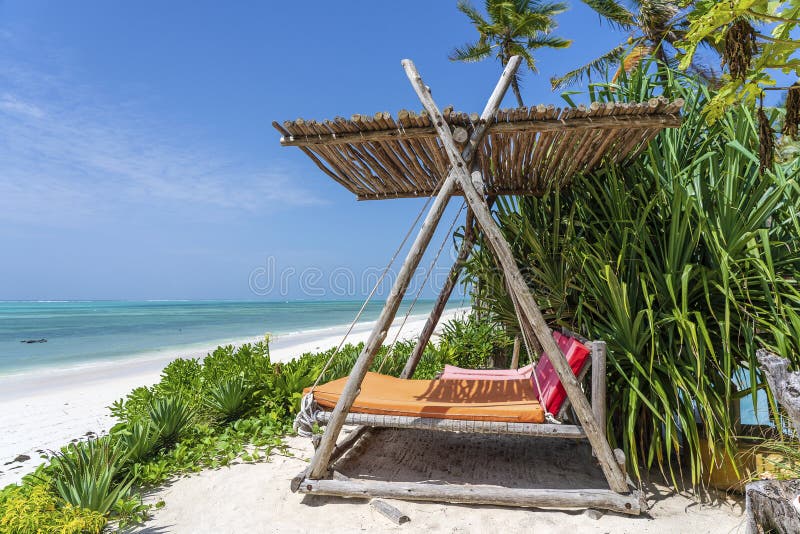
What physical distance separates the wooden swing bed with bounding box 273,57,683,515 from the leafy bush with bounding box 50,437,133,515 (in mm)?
962

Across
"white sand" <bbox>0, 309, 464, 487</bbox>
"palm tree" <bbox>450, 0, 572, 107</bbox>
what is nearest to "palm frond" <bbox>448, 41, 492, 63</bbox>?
"palm tree" <bbox>450, 0, 572, 107</bbox>

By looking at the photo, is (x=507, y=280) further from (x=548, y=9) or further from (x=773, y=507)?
(x=548, y=9)

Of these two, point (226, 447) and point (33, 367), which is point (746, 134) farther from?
point (33, 367)

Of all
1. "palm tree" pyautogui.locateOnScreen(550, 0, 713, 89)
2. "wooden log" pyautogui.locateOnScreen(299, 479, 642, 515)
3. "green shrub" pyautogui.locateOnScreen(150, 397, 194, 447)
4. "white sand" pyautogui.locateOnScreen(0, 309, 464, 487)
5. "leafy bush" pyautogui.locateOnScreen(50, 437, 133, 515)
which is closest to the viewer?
"leafy bush" pyautogui.locateOnScreen(50, 437, 133, 515)

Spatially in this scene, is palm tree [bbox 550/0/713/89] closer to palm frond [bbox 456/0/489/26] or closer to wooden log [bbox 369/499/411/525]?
palm frond [bbox 456/0/489/26]

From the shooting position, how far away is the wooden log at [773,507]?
1528 millimetres

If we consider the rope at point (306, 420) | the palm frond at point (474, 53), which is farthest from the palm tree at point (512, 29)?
the rope at point (306, 420)

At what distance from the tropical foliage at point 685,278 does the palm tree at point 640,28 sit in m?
8.73

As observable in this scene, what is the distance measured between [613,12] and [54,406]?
15.4m

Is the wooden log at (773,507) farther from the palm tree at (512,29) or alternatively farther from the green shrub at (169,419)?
the palm tree at (512,29)

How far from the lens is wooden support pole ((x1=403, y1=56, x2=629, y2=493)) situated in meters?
2.47

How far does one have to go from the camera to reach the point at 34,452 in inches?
149

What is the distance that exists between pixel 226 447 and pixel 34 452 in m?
1.84

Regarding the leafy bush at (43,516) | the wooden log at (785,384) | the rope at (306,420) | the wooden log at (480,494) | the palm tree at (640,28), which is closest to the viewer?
the wooden log at (785,384)
